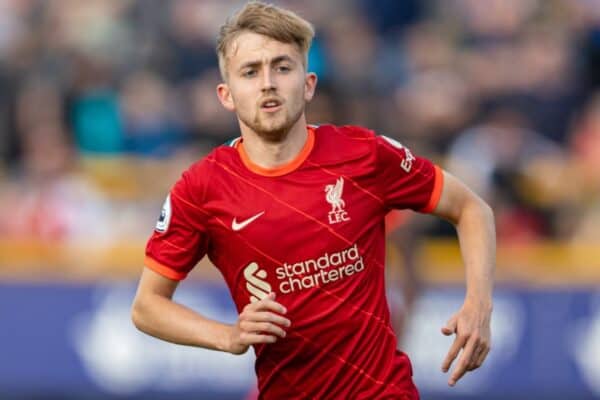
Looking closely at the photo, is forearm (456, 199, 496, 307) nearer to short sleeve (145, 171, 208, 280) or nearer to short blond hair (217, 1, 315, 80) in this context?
short blond hair (217, 1, 315, 80)

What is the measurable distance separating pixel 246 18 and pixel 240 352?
4.52 ft

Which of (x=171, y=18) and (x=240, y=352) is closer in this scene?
(x=240, y=352)

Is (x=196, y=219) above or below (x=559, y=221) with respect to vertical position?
below

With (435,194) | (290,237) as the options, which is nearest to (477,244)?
(435,194)

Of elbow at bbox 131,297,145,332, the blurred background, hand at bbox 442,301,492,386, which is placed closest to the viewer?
hand at bbox 442,301,492,386

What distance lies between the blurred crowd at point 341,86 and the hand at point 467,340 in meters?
5.36

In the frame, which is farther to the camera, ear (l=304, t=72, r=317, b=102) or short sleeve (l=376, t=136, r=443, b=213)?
short sleeve (l=376, t=136, r=443, b=213)

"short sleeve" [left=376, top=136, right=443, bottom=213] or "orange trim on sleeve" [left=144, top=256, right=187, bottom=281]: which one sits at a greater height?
"short sleeve" [left=376, top=136, right=443, bottom=213]

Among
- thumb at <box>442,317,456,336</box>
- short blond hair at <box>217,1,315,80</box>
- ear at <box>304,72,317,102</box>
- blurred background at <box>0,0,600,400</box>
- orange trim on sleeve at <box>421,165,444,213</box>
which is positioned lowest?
thumb at <box>442,317,456,336</box>

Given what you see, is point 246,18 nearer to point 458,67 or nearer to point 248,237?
point 248,237

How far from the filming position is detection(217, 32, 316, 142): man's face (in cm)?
616

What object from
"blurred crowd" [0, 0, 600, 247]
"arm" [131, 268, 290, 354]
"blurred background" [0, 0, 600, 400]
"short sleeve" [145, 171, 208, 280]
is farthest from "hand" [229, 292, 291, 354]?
"blurred crowd" [0, 0, 600, 247]

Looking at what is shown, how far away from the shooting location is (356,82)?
13.6 meters

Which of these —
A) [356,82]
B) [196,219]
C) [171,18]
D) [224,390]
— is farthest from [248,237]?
[171,18]
